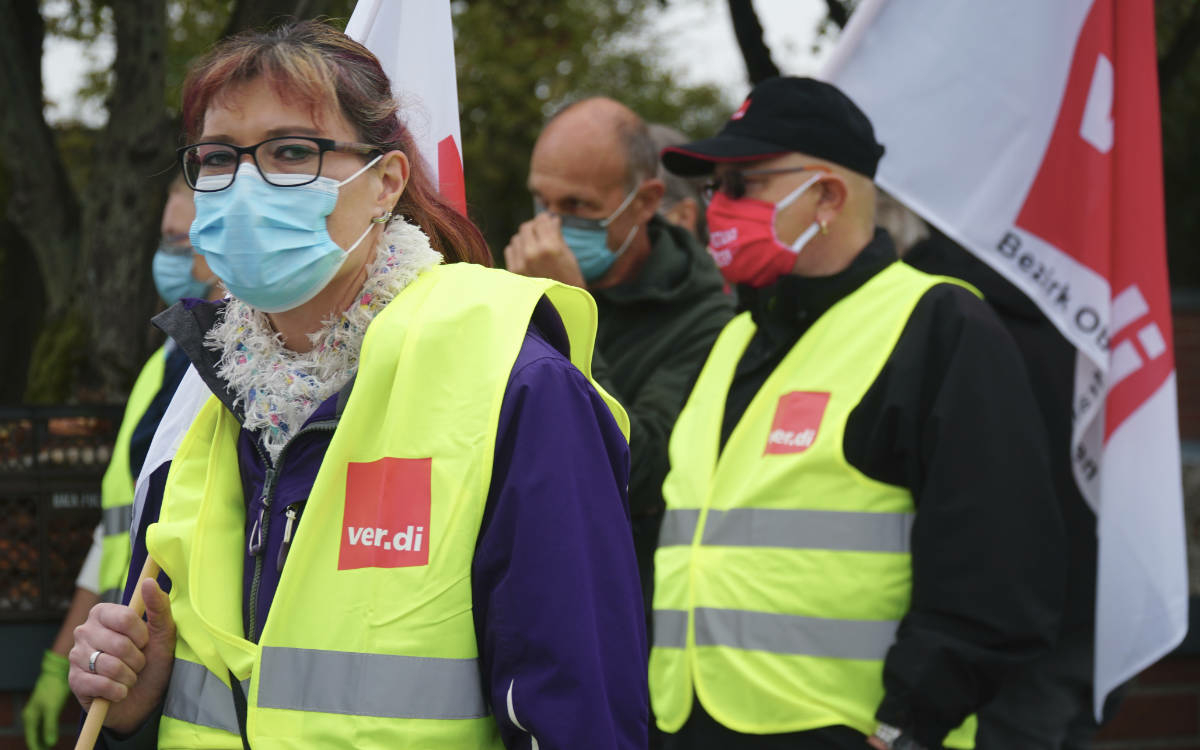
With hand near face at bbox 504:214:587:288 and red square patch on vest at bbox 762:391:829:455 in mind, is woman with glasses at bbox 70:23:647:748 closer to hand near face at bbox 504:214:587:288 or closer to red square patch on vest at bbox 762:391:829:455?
red square patch on vest at bbox 762:391:829:455

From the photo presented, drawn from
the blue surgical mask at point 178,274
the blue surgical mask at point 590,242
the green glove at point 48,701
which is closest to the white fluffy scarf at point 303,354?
→ the blue surgical mask at point 590,242

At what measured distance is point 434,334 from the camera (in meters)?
1.80

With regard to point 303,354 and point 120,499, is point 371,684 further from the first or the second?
point 120,499

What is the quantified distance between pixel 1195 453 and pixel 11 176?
16.5ft

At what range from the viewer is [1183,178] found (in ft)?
53.8

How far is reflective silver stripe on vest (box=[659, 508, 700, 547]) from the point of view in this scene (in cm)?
305

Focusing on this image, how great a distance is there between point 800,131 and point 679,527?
1025 mm

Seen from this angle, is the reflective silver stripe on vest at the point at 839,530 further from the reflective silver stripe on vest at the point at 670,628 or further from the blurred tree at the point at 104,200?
the blurred tree at the point at 104,200

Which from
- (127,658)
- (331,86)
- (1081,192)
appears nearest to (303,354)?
(331,86)

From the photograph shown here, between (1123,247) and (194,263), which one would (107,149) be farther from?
(1123,247)

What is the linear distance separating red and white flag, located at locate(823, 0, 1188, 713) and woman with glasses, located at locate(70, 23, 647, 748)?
1718 millimetres

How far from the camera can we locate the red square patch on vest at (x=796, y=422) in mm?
2865

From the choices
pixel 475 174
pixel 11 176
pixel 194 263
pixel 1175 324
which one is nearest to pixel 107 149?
pixel 11 176

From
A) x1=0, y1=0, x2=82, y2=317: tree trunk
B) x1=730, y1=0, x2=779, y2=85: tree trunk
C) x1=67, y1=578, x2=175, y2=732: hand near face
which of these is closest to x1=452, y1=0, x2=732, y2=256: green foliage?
x1=730, y1=0, x2=779, y2=85: tree trunk
